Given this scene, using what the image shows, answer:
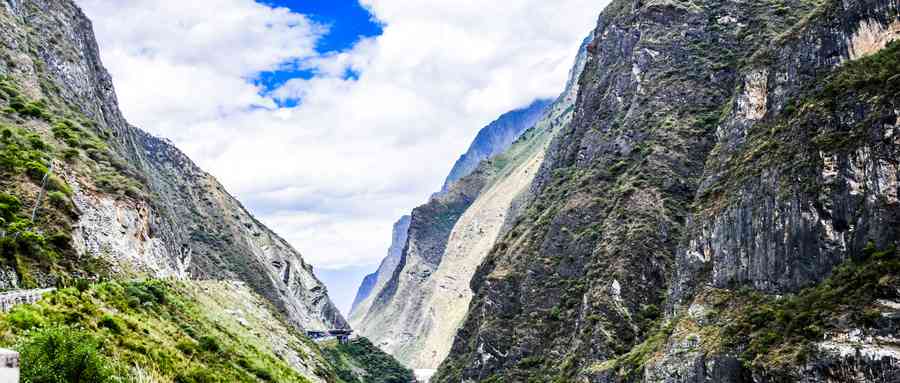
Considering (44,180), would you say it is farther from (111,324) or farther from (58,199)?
(111,324)

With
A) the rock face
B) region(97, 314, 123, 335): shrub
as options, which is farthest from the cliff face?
region(97, 314, 123, 335): shrub

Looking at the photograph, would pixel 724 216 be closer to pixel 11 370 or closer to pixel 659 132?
pixel 659 132

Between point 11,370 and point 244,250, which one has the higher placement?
point 244,250

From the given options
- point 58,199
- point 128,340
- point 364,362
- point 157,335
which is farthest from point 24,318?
point 364,362

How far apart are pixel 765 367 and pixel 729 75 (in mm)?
66793

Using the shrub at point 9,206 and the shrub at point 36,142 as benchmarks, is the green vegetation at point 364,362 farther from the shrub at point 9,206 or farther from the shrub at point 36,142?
the shrub at point 9,206

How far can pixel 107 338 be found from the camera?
Answer: 38.2 m

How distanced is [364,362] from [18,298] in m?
136

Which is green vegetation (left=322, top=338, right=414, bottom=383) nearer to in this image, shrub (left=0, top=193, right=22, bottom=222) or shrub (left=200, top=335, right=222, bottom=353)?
shrub (left=200, top=335, right=222, bottom=353)

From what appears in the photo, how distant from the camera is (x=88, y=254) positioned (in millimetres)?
57125

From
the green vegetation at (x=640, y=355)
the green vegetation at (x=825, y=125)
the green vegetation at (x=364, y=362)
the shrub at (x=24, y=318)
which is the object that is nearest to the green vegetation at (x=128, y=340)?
the shrub at (x=24, y=318)

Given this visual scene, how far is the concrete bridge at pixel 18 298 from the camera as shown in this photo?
35.3 metres

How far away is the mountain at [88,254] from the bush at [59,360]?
0.04m

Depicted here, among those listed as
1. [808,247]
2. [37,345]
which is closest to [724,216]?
[808,247]
